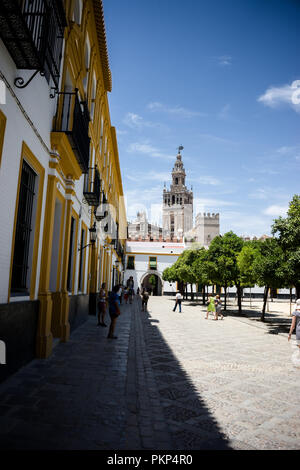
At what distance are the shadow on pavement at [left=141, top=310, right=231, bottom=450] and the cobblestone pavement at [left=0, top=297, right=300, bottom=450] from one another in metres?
0.01

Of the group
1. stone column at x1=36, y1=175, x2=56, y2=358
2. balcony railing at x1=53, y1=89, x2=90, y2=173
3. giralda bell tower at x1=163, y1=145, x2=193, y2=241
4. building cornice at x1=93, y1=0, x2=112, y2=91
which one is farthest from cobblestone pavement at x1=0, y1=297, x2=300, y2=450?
giralda bell tower at x1=163, y1=145, x2=193, y2=241

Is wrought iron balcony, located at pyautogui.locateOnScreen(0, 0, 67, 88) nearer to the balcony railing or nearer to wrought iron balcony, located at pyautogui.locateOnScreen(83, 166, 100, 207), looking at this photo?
the balcony railing

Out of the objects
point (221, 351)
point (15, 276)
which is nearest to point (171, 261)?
point (221, 351)

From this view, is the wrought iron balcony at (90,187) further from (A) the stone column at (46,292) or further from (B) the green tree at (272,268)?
(B) the green tree at (272,268)

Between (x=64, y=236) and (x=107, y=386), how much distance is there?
15.1 ft

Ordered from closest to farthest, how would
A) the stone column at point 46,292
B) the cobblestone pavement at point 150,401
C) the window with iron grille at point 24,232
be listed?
the cobblestone pavement at point 150,401 < the window with iron grille at point 24,232 < the stone column at point 46,292

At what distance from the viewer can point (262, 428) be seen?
12.7 feet

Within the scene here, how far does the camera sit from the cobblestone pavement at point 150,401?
11.2 ft

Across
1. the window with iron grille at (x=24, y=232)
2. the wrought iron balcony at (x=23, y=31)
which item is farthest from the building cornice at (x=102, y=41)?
the window with iron grille at (x=24, y=232)

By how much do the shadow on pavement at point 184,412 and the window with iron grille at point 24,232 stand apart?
310 cm

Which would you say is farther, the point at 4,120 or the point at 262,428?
the point at 4,120

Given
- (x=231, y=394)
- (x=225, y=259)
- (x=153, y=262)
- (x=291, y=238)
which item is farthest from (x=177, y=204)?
(x=231, y=394)

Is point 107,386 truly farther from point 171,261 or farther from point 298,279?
point 171,261

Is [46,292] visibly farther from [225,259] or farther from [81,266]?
[225,259]
